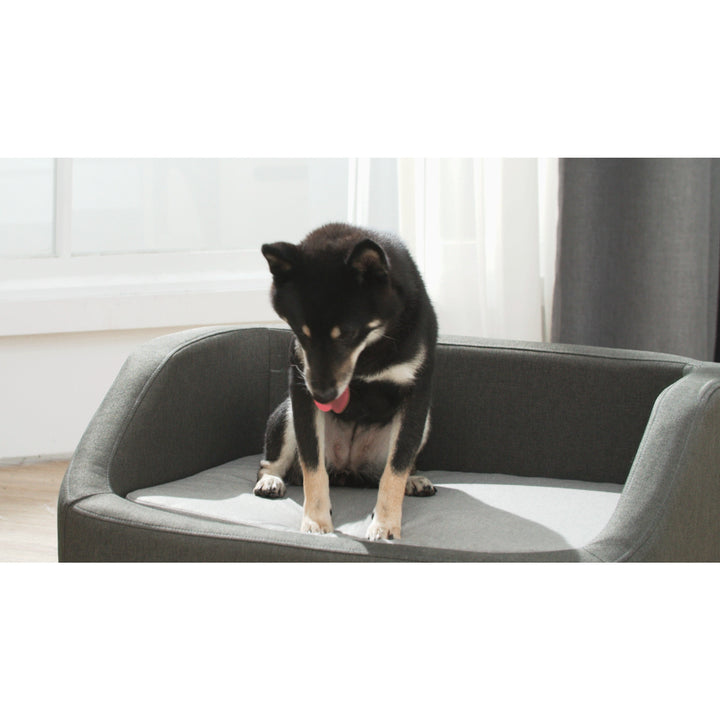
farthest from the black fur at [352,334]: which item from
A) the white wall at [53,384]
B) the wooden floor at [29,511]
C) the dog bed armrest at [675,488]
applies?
the white wall at [53,384]

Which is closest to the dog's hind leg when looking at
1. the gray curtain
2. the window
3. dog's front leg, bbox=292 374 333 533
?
dog's front leg, bbox=292 374 333 533

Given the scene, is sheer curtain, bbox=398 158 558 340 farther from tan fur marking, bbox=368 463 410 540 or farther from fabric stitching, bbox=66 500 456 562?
fabric stitching, bbox=66 500 456 562

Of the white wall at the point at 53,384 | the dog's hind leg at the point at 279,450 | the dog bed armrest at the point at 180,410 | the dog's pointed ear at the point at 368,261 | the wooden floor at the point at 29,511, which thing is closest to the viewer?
the dog's pointed ear at the point at 368,261

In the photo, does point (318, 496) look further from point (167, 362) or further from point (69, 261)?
point (69, 261)

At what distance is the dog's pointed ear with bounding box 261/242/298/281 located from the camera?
1.86 metres

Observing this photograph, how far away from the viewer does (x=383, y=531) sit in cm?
195

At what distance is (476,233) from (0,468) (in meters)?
1.83

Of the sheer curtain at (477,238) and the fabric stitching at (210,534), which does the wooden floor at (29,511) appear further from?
the sheer curtain at (477,238)

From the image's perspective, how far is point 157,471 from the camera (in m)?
2.28

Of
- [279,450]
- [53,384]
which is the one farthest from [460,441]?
A: [53,384]

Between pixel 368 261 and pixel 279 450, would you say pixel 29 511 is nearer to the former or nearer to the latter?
pixel 279 450

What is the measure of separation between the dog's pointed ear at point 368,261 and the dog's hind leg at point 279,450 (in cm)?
51

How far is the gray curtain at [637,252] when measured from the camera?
2947 millimetres

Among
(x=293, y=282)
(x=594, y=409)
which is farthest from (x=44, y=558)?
(x=594, y=409)
